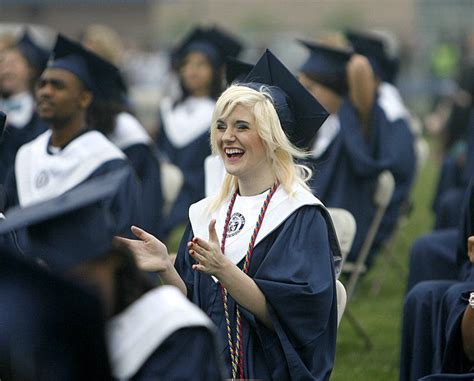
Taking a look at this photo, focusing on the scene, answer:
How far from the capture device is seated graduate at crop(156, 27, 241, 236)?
9.64 metres

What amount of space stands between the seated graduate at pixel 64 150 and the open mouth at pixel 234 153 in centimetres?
196

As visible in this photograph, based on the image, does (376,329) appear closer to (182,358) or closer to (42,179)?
(42,179)

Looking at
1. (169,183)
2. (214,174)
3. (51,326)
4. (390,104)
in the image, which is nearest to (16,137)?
(169,183)

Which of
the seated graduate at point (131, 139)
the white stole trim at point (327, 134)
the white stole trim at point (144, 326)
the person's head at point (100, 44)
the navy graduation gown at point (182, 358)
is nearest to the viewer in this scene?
the white stole trim at point (144, 326)

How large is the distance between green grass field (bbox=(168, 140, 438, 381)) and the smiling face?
7.17ft

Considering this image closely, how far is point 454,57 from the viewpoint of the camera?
26.0 metres

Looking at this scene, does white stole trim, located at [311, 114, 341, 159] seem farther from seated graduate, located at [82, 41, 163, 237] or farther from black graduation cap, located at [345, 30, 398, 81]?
black graduation cap, located at [345, 30, 398, 81]

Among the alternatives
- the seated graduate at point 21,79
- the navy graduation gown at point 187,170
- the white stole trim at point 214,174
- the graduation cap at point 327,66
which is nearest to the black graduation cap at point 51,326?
the white stole trim at point 214,174

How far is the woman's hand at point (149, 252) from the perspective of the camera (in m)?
4.25

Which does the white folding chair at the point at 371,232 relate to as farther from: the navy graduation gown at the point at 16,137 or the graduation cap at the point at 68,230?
the graduation cap at the point at 68,230

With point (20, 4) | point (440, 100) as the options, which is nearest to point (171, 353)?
point (440, 100)

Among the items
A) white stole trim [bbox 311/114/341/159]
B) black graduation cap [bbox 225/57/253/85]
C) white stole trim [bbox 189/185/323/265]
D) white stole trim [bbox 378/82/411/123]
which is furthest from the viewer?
white stole trim [bbox 378/82/411/123]

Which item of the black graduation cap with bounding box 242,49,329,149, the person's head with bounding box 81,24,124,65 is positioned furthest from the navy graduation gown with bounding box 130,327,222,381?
the person's head with bounding box 81,24,124,65

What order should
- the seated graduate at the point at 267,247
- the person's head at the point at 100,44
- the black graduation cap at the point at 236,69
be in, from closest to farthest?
1. the seated graduate at the point at 267,247
2. the black graduation cap at the point at 236,69
3. the person's head at the point at 100,44
